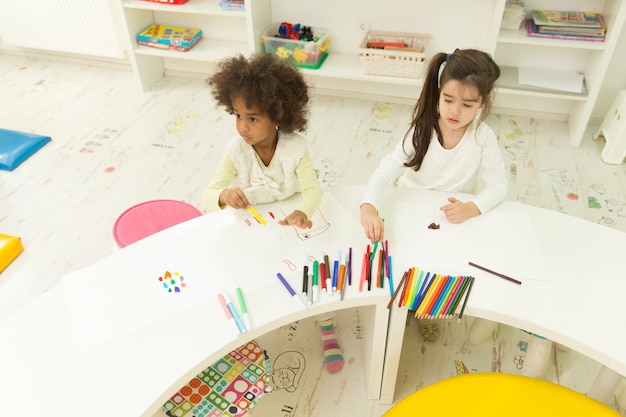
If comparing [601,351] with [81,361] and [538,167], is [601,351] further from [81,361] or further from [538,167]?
[538,167]

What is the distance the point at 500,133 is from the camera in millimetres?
2930

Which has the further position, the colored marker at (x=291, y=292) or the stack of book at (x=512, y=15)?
the stack of book at (x=512, y=15)

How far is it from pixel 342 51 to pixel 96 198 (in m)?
1.74

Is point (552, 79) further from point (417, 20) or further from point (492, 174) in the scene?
point (492, 174)

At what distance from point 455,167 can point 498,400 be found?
75 cm

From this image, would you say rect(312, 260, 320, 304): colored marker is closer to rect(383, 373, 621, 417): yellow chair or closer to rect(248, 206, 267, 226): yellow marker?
rect(248, 206, 267, 226): yellow marker

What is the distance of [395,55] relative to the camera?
278 centimetres

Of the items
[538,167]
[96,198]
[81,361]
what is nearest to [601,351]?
[81,361]

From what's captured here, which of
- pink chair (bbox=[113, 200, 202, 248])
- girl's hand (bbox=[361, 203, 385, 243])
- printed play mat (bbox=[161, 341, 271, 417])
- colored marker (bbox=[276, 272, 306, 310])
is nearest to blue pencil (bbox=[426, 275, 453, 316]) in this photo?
girl's hand (bbox=[361, 203, 385, 243])

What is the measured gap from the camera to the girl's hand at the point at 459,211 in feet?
4.42

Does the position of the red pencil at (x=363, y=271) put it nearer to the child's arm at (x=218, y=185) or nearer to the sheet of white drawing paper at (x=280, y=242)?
the sheet of white drawing paper at (x=280, y=242)

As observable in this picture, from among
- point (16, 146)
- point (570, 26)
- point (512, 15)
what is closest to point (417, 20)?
point (512, 15)

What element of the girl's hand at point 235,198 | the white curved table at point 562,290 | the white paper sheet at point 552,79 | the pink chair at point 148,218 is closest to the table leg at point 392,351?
the white curved table at point 562,290

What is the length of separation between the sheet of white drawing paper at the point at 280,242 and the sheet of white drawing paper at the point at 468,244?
137 mm
